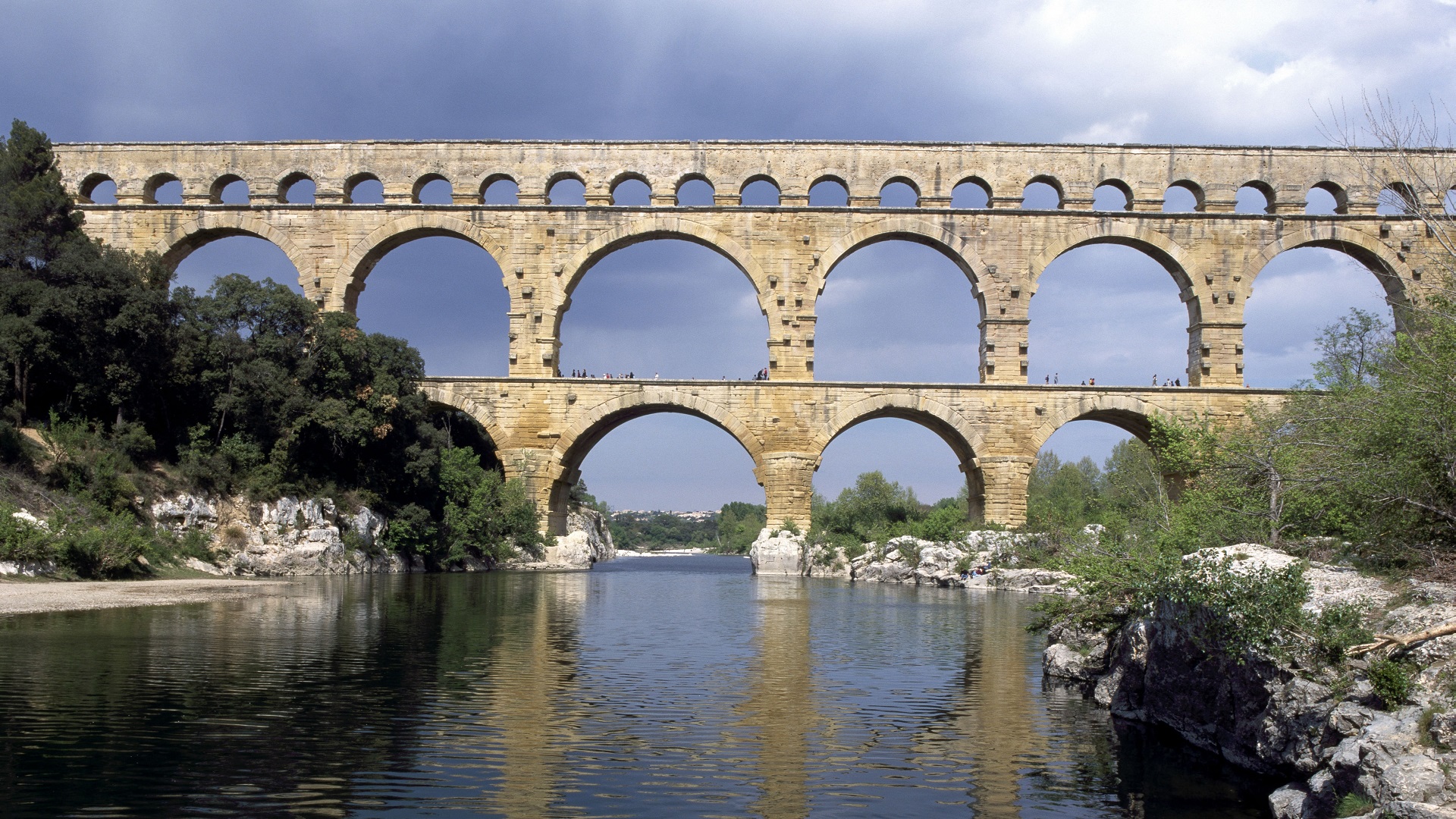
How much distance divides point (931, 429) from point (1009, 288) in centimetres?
425

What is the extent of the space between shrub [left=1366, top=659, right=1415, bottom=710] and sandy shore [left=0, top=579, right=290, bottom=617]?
1314cm

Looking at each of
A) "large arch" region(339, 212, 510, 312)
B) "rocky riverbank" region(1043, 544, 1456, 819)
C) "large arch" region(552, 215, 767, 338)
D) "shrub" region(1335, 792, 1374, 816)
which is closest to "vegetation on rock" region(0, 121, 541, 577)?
"large arch" region(339, 212, 510, 312)

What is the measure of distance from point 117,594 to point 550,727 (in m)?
10.9

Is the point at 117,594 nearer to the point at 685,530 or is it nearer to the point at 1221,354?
the point at 1221,354

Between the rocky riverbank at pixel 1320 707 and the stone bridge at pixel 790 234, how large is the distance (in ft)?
59.0

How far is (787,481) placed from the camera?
2597cm

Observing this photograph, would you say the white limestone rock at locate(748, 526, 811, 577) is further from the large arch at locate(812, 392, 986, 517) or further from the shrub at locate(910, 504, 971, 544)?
the shrub at locate(910, 504, 971, 544)

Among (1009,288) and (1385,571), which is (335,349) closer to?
(1009,288)

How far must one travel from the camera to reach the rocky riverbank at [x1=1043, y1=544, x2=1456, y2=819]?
13.9 ft

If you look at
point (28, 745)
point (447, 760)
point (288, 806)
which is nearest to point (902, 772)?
point (447, 760)

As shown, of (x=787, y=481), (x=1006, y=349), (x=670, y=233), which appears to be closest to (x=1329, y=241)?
(x=1006, y=349)

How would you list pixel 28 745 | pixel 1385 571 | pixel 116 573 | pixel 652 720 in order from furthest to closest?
pixel 116 573
pixel 652 720
pixel 1385 571
pixel 28 745

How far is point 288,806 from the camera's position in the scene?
16.2 ft

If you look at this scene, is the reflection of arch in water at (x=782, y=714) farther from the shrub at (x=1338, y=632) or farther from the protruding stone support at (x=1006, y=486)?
the protruding stone support at (x=1006, y=486)
